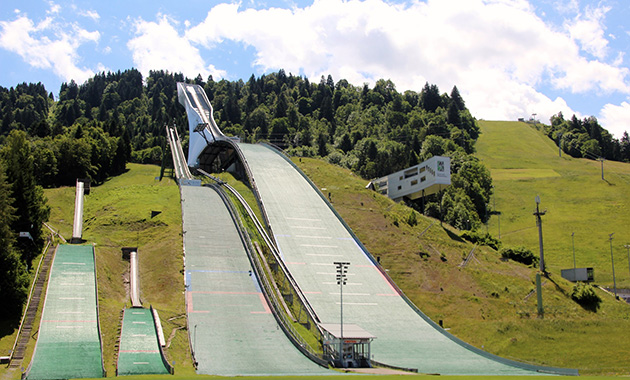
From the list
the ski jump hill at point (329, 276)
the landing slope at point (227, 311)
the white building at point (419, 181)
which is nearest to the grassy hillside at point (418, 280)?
the landing slope at point (227, 311)

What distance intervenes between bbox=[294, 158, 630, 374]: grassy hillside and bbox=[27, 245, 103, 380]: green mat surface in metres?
20.5

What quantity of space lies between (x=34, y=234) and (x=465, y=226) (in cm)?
5232

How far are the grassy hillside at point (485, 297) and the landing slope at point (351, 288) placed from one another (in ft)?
5.43

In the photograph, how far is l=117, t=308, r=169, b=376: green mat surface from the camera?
1021 inches

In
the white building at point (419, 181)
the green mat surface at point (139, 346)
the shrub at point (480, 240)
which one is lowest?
the green mat surface at point (139, 346)

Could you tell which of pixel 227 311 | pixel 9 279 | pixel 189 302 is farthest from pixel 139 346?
pixel 9 279

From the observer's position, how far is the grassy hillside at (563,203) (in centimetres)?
6825

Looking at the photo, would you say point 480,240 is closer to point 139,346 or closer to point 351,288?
point 351,288

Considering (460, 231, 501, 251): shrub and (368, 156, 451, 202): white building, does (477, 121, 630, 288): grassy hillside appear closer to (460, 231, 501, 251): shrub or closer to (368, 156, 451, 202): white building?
(460, 231, 501, 251): shrub

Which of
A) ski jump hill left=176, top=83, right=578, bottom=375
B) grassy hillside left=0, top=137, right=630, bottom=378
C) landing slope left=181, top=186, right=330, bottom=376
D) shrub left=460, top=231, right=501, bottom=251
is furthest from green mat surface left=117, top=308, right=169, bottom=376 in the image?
shrub left=460, top=231, right=501, bottom=251

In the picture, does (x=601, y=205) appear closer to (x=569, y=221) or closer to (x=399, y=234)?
(x=569, y=221)

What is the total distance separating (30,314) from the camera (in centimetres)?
3105

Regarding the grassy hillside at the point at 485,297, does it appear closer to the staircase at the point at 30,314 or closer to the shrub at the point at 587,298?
the shrub at the point at 587,298

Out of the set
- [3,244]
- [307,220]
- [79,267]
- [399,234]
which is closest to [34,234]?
[79,267]
